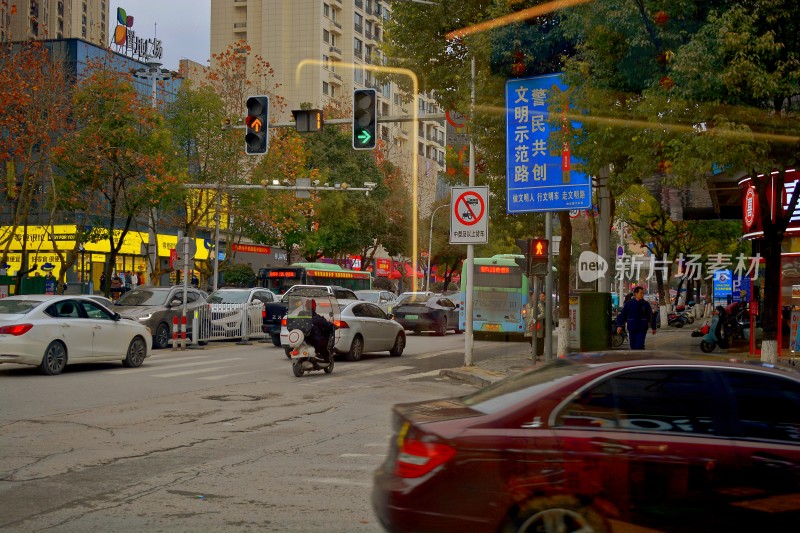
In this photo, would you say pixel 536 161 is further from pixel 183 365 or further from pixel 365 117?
pixel 183 365

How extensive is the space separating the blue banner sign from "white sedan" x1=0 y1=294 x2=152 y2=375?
29.9 feet

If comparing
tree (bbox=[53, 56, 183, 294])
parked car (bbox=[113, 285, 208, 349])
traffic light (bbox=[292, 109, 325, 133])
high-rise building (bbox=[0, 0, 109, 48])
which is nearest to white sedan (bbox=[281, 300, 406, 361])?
parked car (bbox=[113, 285, 208, 349])

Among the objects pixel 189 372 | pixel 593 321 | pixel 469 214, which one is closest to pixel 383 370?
pixel 469 214

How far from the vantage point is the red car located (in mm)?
4977

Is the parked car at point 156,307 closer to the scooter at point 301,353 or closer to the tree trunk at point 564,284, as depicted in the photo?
the scooter at point 301,353

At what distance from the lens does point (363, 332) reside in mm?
22516

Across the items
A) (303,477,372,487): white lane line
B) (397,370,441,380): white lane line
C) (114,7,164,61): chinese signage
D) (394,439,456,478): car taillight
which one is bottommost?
(397,370,441,380): white lane line

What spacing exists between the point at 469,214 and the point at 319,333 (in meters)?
4.50

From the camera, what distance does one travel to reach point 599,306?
78.0 ft

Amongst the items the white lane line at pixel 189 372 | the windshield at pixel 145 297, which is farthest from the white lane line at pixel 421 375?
the windshield at pixel 145 297

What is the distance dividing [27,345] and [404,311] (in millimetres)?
21624

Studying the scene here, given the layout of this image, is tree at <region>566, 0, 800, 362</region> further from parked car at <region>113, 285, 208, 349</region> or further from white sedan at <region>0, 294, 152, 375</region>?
parked car at <region>113, 285, 208, 349</region>

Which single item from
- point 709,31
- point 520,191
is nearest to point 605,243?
point 520,191

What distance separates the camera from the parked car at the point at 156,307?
24.0 metres
